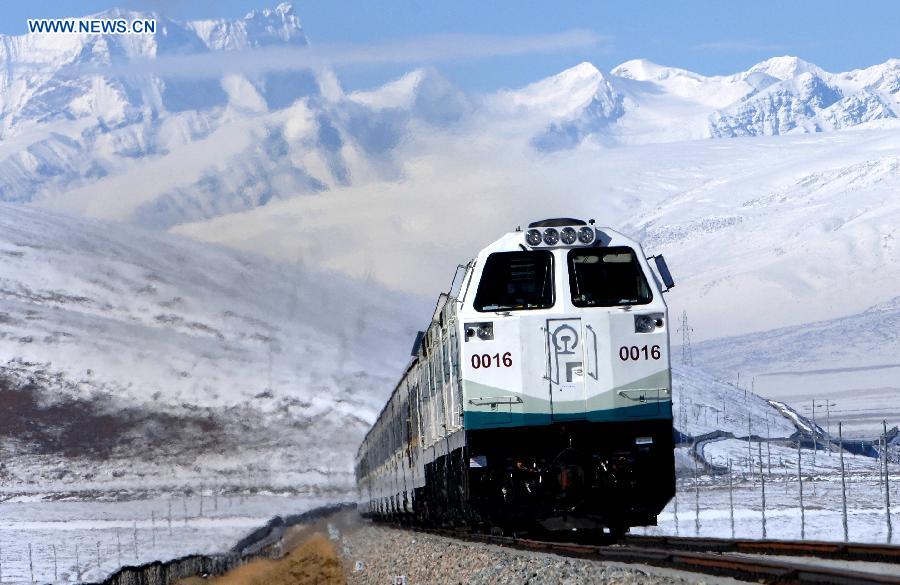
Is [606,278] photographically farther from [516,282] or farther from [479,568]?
[479,568]

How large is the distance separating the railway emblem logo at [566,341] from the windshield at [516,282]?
0.66m

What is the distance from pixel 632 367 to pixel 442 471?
8.12m

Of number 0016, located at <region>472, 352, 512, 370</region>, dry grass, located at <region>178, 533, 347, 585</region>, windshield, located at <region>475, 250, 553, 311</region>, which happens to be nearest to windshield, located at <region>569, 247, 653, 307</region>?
windshield, located at <region>475, 250, 553, 311</region>

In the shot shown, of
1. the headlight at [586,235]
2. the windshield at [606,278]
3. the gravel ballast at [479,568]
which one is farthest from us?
the headlight at [586,235]

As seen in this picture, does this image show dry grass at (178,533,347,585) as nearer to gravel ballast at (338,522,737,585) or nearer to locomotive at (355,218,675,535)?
gravel ballast at (338,522,737,585)

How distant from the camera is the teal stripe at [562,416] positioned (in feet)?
95.1

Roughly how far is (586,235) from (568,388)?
318cm

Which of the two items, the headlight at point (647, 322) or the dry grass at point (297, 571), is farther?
the dry grass at point (297, 571)

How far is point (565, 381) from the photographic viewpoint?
2908cm

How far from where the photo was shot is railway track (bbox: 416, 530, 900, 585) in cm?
2014

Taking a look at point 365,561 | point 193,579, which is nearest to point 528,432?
point 365,561

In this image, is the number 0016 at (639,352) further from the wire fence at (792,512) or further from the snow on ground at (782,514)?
the wire fence at (792,512)

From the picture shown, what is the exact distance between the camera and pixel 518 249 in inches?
1179

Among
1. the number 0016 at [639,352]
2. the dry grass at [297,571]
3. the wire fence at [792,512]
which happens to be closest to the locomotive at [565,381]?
the number 0016 at [639,352]
